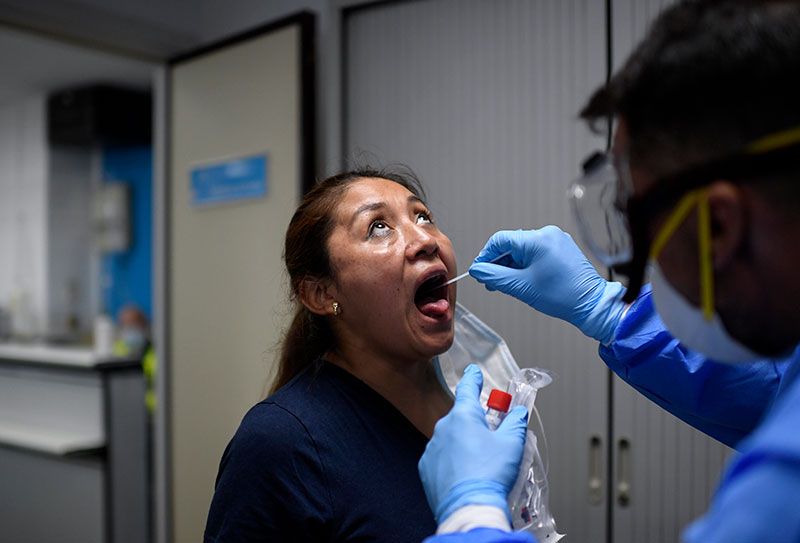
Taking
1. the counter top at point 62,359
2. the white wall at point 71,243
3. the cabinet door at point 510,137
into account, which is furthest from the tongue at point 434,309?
the white wall at point 71,243

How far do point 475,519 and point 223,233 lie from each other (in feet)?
6.56

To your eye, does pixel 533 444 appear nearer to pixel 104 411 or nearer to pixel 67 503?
pixel 104 411

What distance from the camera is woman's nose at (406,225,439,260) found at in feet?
4.29

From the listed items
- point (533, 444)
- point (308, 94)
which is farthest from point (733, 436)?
point (308, 94)

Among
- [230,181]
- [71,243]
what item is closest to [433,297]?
[230,181]

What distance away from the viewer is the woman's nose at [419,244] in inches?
51.5

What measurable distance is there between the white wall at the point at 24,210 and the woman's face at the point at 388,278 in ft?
14.2

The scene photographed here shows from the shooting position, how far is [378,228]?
1.34 meters

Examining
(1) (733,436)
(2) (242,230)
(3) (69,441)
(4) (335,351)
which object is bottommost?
(3) (69,441)

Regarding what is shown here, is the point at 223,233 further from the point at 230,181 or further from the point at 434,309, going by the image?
the point at 434,309

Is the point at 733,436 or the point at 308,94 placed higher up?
the point at 308,94

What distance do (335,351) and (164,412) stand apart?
1.66 metres

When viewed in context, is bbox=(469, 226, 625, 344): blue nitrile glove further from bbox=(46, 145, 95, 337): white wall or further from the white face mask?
bbox=(46, 145, 95, 337): white wall

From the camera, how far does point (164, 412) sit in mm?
2762
